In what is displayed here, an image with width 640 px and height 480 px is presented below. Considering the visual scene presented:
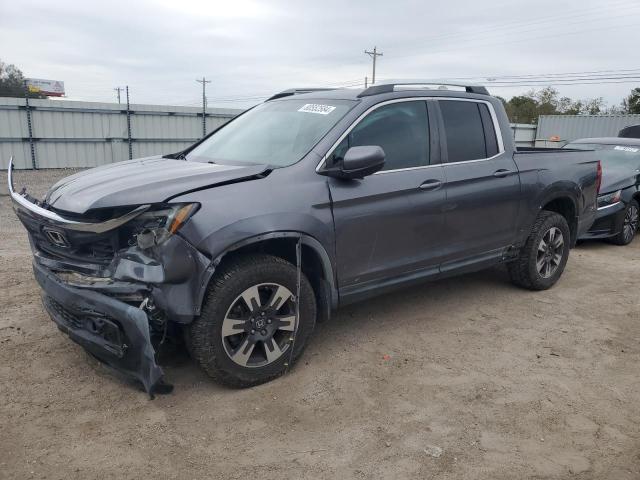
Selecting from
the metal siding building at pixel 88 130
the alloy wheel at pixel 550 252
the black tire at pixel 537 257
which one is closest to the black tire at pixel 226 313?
the black tire at pixel 537 257

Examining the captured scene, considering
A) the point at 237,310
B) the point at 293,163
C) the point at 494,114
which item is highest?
the point at 494,114

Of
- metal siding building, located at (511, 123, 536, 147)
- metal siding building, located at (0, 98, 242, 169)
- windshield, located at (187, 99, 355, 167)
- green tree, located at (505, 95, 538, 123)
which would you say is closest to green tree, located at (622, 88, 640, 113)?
green tree, located at (505, 95, 538, 123)

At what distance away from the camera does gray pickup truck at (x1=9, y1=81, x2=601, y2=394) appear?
306 centimetres

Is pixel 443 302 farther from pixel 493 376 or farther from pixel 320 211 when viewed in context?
pixel 320 211

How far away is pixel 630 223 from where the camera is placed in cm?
834

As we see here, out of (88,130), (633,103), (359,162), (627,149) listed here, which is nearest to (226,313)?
(359,162)

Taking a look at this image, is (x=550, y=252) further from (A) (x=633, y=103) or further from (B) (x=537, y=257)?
(A) (x=633, y=103)

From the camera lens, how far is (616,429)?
3.11 m

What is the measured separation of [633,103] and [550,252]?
4723 cm

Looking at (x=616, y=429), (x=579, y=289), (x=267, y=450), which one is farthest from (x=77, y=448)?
(x=579, y=289)

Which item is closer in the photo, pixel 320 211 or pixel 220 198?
pixel 220 198

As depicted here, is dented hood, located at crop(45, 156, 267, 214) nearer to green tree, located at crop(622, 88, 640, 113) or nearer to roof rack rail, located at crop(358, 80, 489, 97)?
roof rack rail, located at crop(358, 80, 489, 97)

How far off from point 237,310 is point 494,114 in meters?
3.08

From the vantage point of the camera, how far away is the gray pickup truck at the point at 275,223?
306 cm
